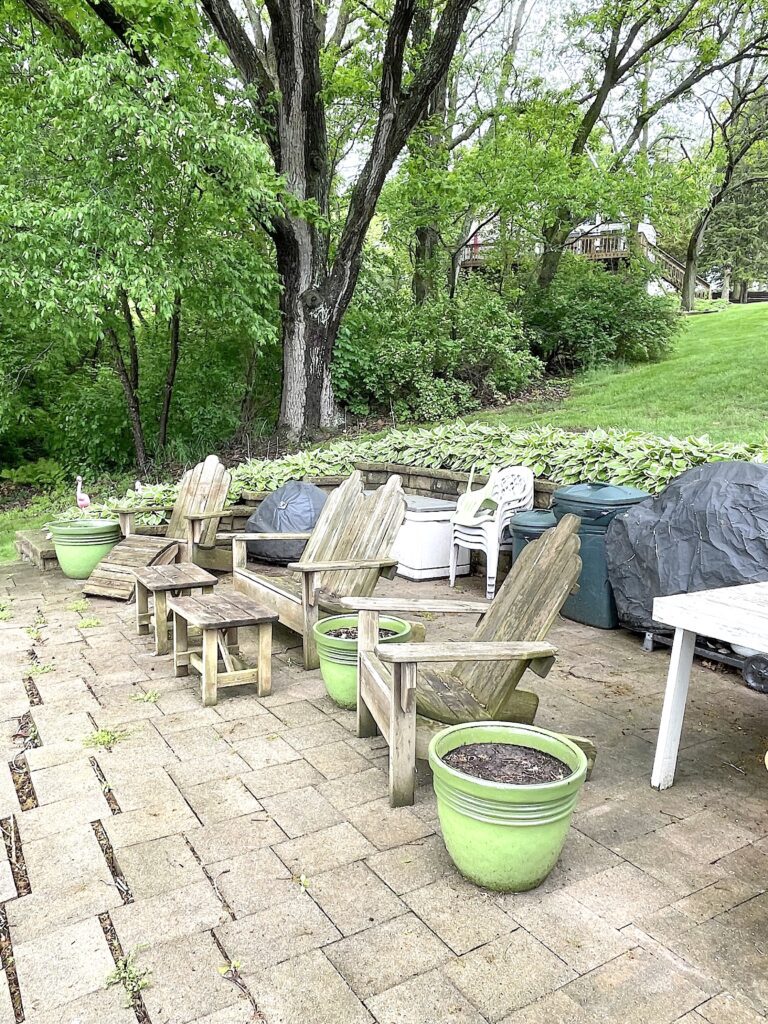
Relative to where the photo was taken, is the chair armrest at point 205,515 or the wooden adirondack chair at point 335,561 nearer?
the wooden adirondack chair at point 335,561

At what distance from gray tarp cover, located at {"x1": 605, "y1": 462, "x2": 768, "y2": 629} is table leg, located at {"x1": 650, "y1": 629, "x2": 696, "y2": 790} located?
4.33 ft

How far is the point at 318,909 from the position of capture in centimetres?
197

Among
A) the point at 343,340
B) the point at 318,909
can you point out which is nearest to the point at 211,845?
the point at 318,909

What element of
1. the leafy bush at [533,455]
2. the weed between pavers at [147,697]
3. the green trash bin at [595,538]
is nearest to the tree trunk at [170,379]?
the leafy bush at [533,455]

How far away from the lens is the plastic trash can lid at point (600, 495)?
443 centimetres

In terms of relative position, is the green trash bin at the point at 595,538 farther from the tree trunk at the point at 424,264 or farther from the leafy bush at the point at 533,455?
the tree trunk at the point at 424,264

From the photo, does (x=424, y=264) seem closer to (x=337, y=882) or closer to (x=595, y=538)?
(x=595, y=538)

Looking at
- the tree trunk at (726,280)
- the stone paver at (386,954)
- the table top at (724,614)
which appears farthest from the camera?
the tree trunk at (726,280)

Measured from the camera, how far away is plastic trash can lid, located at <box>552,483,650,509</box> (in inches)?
175

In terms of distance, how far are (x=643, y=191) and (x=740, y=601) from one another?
955 centimetres

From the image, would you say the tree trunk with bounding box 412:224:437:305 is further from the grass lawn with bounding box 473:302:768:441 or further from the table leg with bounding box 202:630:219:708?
the table leg with bounding box 202:630:219:708

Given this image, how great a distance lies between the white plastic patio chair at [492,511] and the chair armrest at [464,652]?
2.76m

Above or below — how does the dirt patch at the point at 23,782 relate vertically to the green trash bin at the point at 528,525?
below

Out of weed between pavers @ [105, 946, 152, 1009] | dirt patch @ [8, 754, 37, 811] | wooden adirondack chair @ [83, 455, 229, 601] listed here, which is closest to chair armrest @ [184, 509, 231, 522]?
wooden adirondack chair @ [83, 455, 229, 601]
